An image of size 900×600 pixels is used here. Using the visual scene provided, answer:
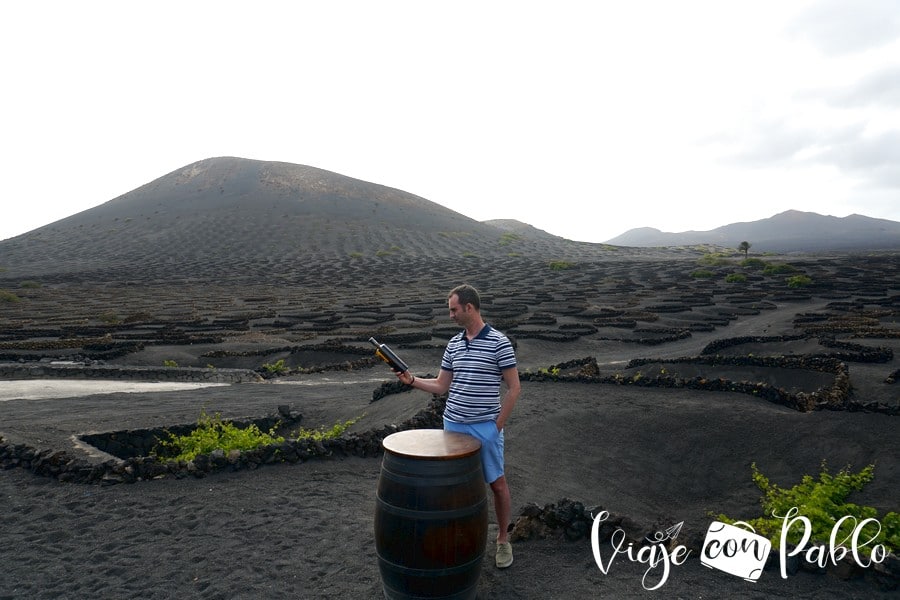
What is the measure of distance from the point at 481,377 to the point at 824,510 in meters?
5.21

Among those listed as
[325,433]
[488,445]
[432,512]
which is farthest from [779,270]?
[432,512]

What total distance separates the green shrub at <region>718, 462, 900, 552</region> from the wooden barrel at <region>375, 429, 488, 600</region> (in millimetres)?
3436

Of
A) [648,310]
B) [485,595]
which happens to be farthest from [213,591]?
[648,310]

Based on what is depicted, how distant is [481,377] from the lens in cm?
561

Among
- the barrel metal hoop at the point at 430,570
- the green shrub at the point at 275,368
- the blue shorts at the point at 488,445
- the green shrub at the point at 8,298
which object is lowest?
the green shrub at the point at 275,368

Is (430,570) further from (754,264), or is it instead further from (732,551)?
(754,264)

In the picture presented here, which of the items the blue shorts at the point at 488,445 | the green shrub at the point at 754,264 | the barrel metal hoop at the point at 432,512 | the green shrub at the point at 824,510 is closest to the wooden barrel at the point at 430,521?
the barrel metal hoop at the point at 432,512

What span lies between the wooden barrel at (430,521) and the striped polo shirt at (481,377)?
61cm

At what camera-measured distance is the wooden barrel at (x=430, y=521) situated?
15.7 feet

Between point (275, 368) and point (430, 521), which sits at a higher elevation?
point (430, 521)

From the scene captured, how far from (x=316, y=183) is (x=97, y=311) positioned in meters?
99.1

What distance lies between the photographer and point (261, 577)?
233 inches

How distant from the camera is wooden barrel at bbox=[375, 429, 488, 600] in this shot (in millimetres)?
4797

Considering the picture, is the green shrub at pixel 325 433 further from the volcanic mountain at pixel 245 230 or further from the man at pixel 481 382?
the volcanic mountain at pixel 245 230
